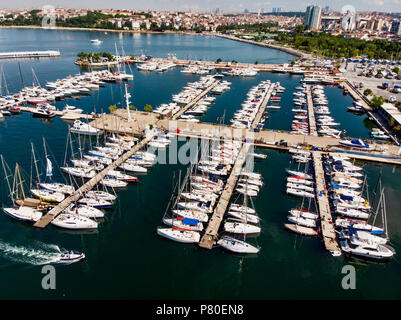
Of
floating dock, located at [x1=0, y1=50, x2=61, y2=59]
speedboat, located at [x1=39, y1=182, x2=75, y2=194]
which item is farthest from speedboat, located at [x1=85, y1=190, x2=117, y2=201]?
floating dock, located at [x1=0, y1=50, x2=61, y2=59]

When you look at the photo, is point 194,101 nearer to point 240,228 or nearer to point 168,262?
point 240,228

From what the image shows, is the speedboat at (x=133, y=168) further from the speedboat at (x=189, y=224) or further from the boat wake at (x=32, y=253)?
the boat wake at (x=32, y=253)

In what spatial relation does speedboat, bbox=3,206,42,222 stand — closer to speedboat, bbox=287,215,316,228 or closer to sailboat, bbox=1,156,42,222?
sailboat, bbox=1,156,42,222

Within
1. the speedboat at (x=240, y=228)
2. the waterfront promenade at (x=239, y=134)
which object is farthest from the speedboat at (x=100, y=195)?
the waterfront promenade at (x=239, y=134)

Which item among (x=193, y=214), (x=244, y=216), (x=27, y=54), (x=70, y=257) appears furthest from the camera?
(x=27, y=54)

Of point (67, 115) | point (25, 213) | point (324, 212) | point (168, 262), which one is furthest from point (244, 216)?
point (67, 115)
